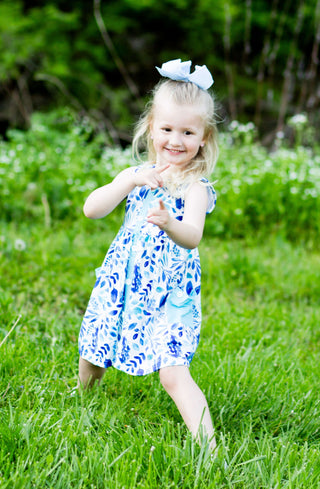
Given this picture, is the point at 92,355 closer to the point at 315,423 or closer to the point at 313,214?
the point at 315,423

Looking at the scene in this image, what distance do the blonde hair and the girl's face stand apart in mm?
26

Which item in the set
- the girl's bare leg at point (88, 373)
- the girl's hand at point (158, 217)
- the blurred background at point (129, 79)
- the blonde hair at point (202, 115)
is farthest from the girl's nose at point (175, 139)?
the blurred background at point (129, 79)

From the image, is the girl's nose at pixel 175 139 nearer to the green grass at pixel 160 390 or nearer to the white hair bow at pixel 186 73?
the white hair bow at pixel 186 73

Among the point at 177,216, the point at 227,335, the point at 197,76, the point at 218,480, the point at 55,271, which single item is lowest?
the point at 218,480

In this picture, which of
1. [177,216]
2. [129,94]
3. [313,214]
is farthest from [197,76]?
[129,94]

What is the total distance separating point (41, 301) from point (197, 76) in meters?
1.70

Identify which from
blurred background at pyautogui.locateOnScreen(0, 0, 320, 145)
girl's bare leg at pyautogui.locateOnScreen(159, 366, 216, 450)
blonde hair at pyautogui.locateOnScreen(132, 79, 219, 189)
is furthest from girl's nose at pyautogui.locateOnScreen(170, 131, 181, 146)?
blurred background at pyautogui.locateOnScreen(0, 0, 320, 145)

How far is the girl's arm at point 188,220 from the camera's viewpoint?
A: 1.79 meters

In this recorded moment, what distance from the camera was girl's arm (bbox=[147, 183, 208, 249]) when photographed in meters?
1.79

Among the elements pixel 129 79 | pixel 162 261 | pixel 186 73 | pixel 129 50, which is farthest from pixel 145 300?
pixel 129 50

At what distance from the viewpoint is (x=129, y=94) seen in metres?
8.46

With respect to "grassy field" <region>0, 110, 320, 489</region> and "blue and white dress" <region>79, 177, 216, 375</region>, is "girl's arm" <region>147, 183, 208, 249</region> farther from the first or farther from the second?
"grassy field" <region>0, 110, 320, 489</region>

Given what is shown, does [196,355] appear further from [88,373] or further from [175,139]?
[175,139]

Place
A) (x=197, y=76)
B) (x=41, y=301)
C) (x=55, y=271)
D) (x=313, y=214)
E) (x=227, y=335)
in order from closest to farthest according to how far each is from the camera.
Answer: (x=197, y=76) → (x=227, y=335) → (x=41, y=301) → (x=55, y=271) → (x=313, y=214)
